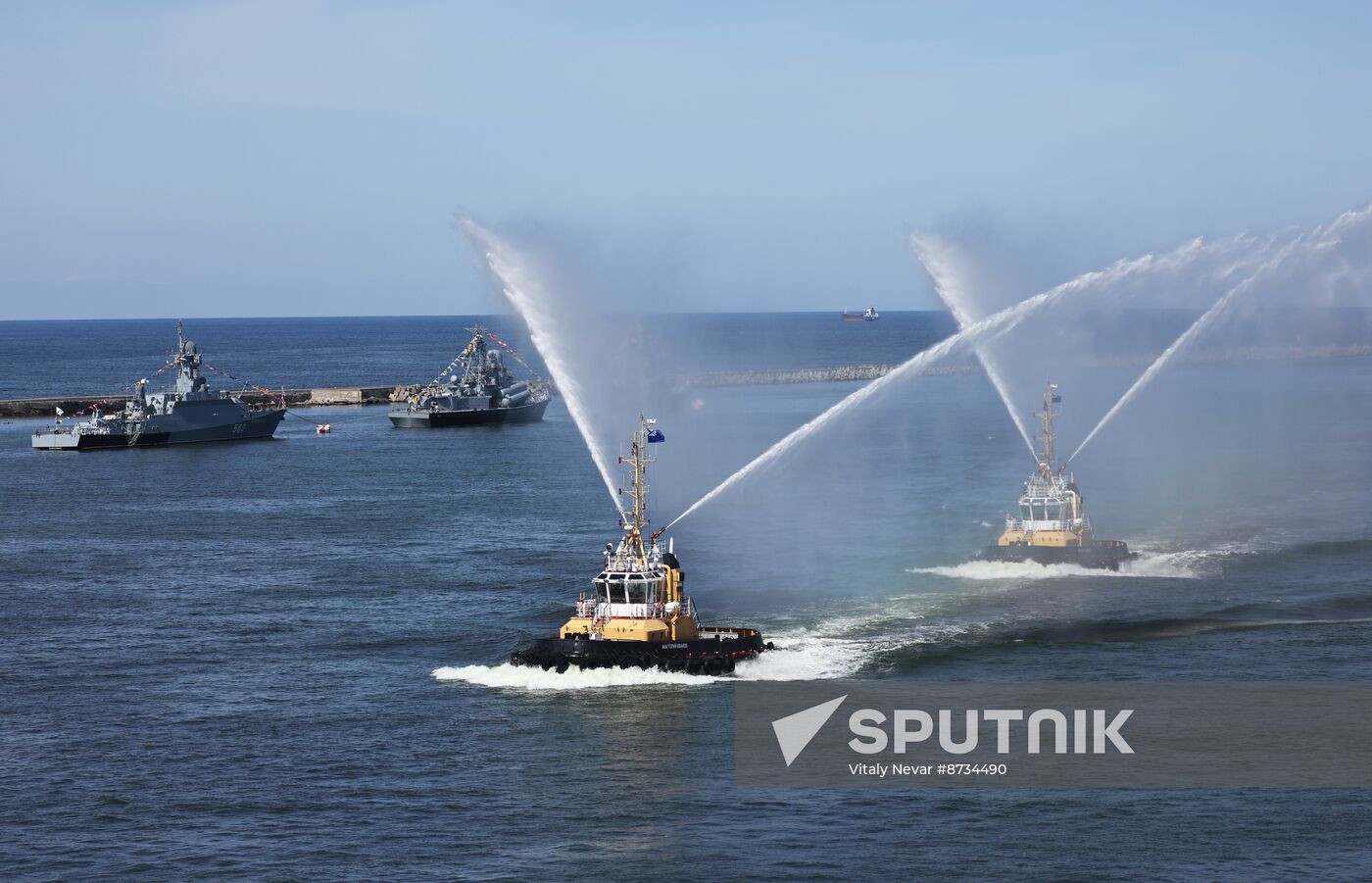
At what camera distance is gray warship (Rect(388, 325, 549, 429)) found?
183125 millimetres

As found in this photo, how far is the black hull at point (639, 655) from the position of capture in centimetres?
5769

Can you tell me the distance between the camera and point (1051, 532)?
8075 centimetres

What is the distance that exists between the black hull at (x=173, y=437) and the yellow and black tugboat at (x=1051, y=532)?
4036 inches

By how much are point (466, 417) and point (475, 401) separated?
2.37 m

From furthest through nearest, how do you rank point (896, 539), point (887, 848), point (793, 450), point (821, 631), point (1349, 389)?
point (1349, 389)
point (793, 450)
point (896, 539)
point (821, 631)
point (887, 848)

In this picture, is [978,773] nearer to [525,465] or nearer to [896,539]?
[896,539]

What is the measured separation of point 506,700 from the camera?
5578 centimetres

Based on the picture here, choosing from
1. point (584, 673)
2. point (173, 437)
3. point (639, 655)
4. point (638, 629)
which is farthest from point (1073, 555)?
point (173, 437)

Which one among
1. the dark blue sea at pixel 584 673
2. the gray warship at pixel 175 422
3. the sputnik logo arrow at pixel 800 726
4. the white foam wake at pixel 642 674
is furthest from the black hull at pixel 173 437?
the sputnik logo arrow at pixel 800 726

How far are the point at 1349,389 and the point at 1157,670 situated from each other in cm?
14870

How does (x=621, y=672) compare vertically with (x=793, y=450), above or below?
below

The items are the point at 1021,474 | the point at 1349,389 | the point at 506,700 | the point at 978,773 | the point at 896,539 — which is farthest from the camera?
the point at 1349,389

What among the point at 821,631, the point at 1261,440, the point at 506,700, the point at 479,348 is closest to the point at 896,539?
the point at 821,631

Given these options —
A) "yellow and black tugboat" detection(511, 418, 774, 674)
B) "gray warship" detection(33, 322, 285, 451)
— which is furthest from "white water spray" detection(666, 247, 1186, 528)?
"gray warship" detection(33, 322, 285, 451)
